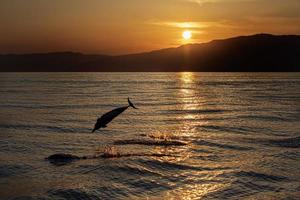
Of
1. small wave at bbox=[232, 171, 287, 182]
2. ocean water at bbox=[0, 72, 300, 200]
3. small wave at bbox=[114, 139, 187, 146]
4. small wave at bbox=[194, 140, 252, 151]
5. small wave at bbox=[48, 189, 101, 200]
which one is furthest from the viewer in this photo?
small wave at bbox=[114, 139, 187, 146]

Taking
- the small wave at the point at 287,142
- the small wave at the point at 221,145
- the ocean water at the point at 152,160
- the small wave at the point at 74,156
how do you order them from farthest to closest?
the small wave at the point at 287,142
the small wave at the point at 221,145
the small wave at the point at 74,156
the ocean water at the point at 152,160

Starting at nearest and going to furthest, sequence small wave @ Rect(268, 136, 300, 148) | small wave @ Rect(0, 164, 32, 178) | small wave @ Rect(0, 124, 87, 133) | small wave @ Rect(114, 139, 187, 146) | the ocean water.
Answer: the ocean water
small wave @ Rect(0, 164, 32, 178)
small wave @ Rect(268, 136, 300, 148)
small wave @ Rect(114, 139, 187, 146)
small wave @ Rect(0, 124, 87, 133)

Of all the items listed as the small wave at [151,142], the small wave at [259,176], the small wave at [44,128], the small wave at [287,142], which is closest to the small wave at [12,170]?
the small wave at [151,142]

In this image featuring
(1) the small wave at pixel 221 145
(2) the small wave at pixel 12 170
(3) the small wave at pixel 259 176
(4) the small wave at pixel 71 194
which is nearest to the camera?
(4) the small wave at pixel 71 194

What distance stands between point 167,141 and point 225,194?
12492mm

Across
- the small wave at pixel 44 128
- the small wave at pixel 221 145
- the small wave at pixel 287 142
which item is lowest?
the small wave at pixel 44 128

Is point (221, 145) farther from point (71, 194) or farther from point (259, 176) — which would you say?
point (71, 194)

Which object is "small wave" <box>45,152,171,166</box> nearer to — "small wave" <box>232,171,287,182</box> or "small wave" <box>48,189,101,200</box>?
"small wave" <box>48,189,101,200</box>

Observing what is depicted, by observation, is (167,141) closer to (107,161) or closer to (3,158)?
(107,161)

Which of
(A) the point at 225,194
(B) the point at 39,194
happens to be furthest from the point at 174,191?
(B) the point at 39,194

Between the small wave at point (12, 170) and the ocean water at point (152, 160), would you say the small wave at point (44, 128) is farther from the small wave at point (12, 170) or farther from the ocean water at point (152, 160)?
the small wave at point (12, 170)

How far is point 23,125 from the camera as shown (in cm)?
3659

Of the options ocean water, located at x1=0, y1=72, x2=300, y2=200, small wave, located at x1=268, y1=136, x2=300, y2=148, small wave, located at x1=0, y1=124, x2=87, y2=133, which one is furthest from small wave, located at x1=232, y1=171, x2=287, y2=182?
small wave, located at x1=0, y1=124, x2=87, y2=133

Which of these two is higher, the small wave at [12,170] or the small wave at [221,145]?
the small wave at [221,145]
